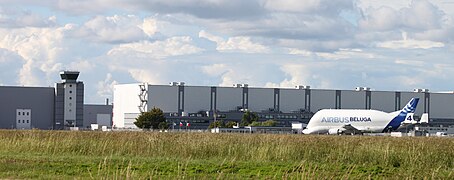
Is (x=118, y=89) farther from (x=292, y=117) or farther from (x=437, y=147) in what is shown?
(x=437, y=147)

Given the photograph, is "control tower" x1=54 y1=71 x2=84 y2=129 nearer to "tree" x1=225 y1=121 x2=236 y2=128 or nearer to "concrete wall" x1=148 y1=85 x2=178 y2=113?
"concrete wall" x1=148 y1=85 x2=178 y2=113

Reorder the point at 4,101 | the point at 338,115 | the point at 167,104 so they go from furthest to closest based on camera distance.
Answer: the point at 167,104 → the point at 4,101 → the point at 338,115

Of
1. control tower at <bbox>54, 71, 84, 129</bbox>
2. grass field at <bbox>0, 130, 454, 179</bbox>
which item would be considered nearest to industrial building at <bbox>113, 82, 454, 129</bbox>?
control tower at <bbox>54, 71, 84, 129</bbox>

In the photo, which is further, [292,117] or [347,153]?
[292,117]

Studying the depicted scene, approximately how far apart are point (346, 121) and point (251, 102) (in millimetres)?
44599

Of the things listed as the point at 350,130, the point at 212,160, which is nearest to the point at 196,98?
the point at 350,130

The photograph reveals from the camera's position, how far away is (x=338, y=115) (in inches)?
4560

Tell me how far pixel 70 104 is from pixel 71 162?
11600 centimetres

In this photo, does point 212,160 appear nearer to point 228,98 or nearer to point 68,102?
point 68,102

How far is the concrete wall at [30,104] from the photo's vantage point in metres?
141

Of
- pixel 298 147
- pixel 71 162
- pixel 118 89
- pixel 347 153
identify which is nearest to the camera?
pixel 71 162

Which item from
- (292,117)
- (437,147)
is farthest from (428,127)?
(437,147)

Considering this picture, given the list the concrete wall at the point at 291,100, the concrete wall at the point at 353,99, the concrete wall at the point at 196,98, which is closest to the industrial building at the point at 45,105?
the concrete wall at the point at 196,98

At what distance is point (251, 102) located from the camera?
159m
